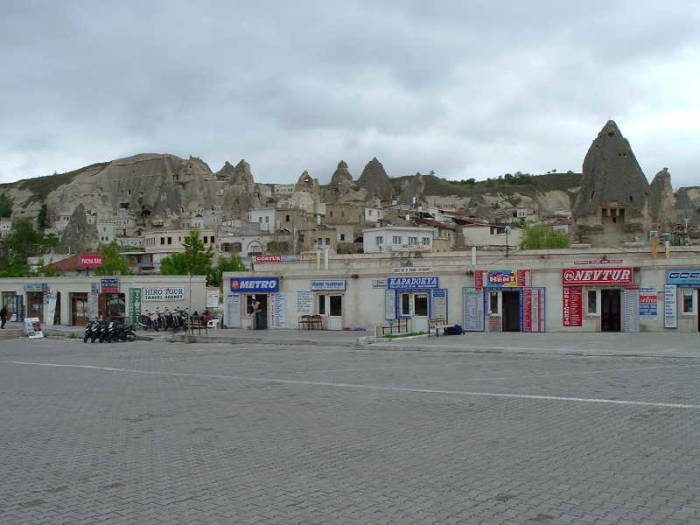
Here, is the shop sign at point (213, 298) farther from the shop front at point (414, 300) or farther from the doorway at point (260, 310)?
the shop front at point (414, 300)

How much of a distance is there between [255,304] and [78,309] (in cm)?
1507

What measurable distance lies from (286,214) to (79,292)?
244 feet

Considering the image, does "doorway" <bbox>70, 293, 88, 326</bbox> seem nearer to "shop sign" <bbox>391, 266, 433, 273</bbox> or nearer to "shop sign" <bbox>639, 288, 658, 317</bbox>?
"shop sign" <bbox>391, 266, 433, 273</bbox>

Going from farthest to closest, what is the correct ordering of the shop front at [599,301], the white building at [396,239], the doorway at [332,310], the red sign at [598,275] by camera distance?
the white building at [396,239] < the doorway at [332,310] < the shop front at [599,301] < the red sign at [598,275]

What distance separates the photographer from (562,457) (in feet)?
28.0

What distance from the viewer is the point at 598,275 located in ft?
90.9

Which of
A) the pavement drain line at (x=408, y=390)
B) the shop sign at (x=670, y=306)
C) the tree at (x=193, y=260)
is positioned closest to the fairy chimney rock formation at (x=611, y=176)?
the tree at (x=193, y=260)

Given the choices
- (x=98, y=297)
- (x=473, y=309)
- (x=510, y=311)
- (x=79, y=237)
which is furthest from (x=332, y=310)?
(x=79, y=237)

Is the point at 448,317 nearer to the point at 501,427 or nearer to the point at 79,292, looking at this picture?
the point at 501,427

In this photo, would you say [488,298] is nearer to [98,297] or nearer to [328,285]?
[328,285]

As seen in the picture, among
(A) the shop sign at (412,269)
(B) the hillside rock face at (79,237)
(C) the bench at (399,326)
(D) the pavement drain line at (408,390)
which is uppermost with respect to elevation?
(B) the hillside rock face at (79,237)

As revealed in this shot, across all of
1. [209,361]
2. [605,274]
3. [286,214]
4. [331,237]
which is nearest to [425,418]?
[209,361]

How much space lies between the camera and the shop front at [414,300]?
31109 millimetres

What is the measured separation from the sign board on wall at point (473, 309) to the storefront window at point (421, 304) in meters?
1.99
